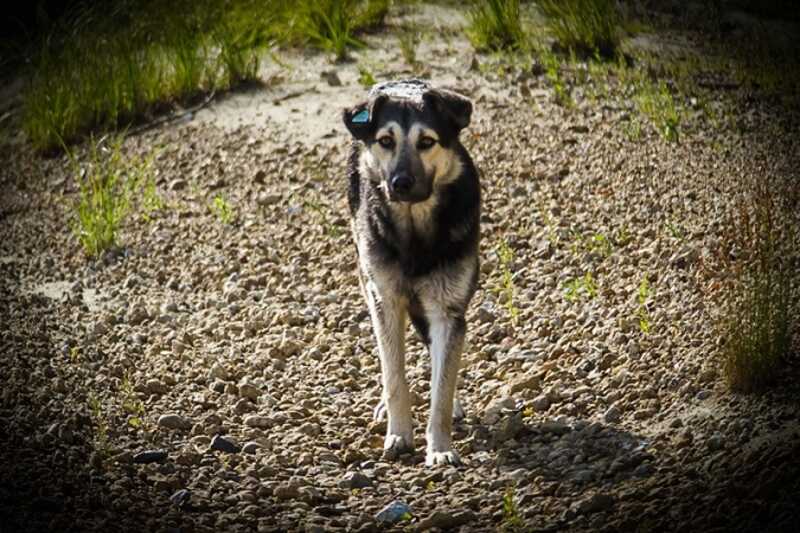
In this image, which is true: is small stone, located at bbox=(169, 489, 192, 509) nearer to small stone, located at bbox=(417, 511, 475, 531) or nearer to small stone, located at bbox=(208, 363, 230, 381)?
small stone, located at bbox=(417, 511, 475, 531)

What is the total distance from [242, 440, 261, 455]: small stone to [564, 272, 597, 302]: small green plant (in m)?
1.90

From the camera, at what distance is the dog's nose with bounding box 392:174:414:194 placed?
5.01 m

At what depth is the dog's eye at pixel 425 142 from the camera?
5.14 meters

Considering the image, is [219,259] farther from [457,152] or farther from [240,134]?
[457,152]

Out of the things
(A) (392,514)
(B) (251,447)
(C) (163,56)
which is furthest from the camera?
(C) (163,56)

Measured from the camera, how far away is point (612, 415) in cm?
514

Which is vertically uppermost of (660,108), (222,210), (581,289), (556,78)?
(556,78)

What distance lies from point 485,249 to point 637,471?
283 cm

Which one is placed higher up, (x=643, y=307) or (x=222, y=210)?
(x=222, y=210)

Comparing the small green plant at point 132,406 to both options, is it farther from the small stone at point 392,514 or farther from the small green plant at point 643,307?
the small green plant at point 643,307

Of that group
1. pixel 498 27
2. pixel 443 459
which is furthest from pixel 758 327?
pixel 498 27

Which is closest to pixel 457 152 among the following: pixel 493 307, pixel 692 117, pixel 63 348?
pixel 493 307

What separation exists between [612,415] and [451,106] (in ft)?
4.73

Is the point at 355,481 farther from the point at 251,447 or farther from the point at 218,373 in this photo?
the point at 218,373
